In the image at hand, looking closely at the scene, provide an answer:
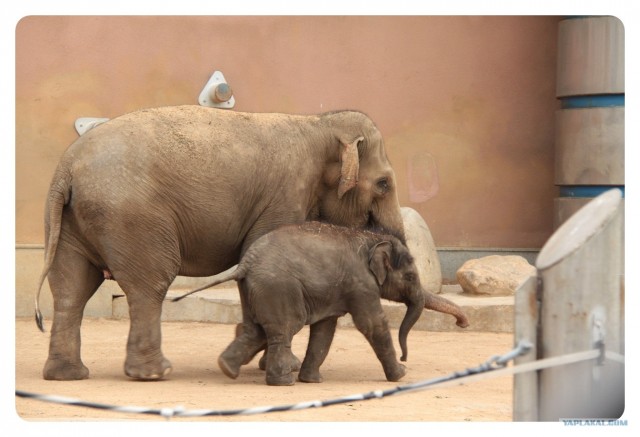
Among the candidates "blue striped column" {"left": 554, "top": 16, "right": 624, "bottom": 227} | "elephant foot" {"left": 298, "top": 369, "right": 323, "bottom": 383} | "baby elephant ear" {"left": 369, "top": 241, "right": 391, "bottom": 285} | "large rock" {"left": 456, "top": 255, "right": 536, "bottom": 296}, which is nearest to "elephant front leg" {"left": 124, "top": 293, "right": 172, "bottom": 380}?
"elephant foot" {"left": 298, "top": 369, "right": 323, "bottom": 383}

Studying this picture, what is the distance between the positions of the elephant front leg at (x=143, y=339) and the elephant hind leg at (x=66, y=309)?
0.38 m

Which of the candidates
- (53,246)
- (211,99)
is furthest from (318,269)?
(211,99)

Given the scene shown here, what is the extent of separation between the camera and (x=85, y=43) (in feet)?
38.3

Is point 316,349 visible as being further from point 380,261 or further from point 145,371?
point 145,371

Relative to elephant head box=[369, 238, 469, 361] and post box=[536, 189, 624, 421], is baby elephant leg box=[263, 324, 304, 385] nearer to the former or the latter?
elephant head box=[369, 238, 469, 361]

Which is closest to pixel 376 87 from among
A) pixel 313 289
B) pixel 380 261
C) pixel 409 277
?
pixel 409 277

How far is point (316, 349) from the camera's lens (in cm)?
801

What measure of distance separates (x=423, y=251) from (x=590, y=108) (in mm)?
2322

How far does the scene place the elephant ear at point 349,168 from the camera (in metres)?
8.50

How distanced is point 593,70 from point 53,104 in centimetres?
527

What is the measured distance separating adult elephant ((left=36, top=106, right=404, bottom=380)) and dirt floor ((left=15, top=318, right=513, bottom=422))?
41 centimetres

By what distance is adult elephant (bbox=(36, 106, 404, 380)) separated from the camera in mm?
7773

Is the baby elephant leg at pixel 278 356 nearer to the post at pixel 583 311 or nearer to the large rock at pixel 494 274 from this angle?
the post at pixel 583 311

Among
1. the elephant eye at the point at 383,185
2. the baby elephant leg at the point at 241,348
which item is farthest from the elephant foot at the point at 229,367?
the elephant eye at the point at 383,185
